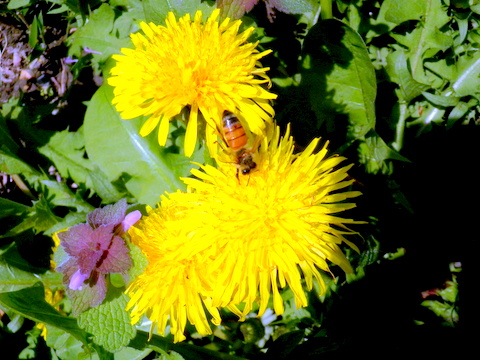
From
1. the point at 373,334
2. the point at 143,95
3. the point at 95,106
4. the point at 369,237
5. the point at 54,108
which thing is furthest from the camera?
the point at 54,108

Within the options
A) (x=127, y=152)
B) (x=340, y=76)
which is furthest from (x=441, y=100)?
(x=127, y=152)

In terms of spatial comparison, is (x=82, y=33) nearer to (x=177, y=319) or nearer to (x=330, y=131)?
(x=330, y=131)

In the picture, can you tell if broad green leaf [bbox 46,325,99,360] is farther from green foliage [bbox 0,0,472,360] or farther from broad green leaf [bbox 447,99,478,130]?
broad green leaf [bbox 447,99,478,130]

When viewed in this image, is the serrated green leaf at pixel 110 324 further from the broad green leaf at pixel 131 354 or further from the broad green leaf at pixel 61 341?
the broad green leaf at pixel 131 354

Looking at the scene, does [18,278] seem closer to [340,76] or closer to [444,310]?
[340,76]

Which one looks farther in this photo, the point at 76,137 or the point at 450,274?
the point at 76,137

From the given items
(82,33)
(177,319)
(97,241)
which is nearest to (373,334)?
(177,319)

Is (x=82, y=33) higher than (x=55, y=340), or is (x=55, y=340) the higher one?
(x=82, y=33)

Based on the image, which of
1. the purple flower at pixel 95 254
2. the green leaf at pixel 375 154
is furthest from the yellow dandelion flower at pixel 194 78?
the green leaf at pixel 375 154
